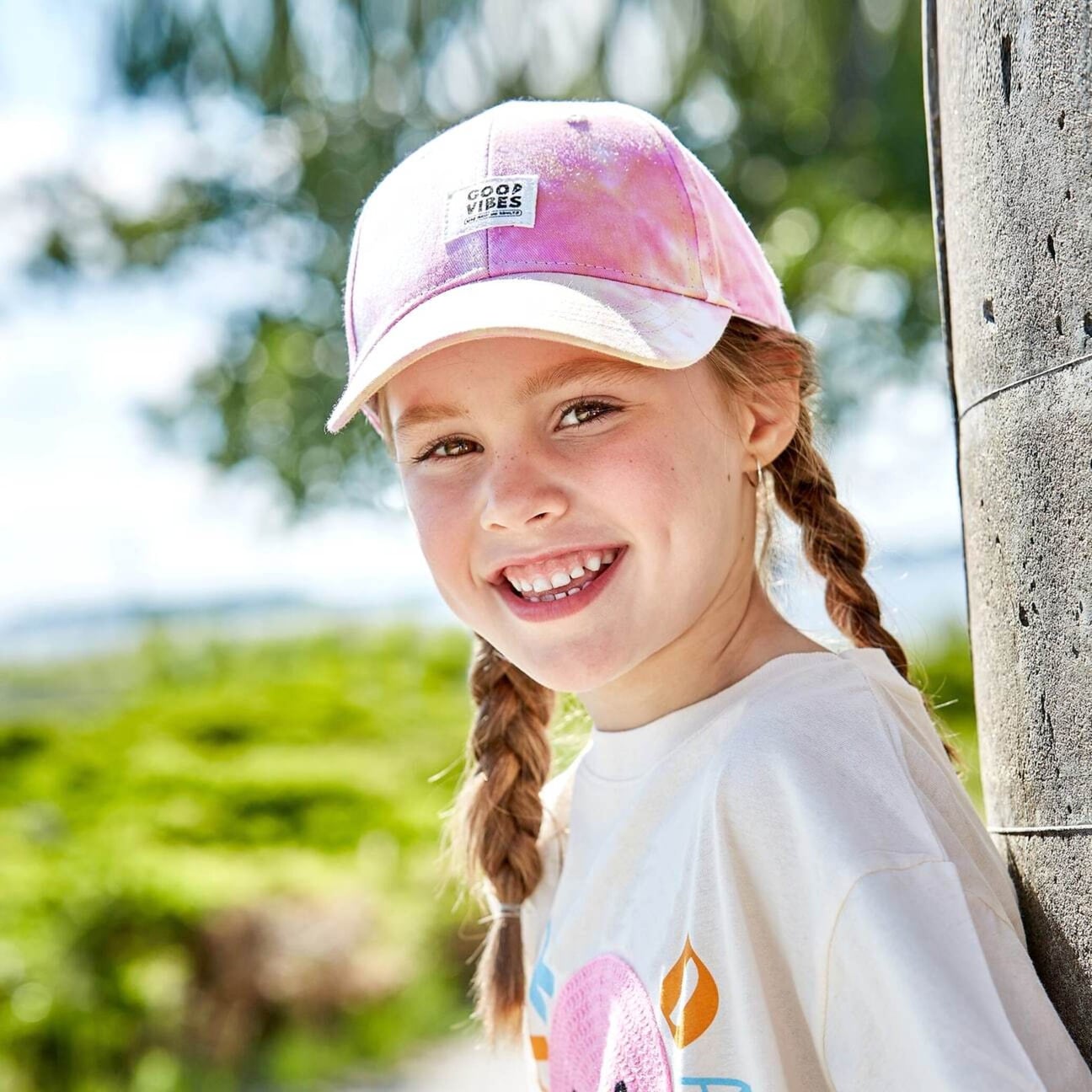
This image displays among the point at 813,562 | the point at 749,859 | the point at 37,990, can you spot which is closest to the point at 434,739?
the point at 37,990

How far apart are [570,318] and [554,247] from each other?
0.30 ft

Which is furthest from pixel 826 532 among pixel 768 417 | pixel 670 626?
pixel 670 626

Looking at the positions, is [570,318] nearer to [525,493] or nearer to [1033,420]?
[525,493]

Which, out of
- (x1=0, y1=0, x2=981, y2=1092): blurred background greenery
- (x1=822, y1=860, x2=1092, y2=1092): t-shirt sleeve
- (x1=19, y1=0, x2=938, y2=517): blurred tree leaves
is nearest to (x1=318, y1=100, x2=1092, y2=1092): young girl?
(x1=822, y1=860, x2=1092, y2=1092): t-shirt sleeve

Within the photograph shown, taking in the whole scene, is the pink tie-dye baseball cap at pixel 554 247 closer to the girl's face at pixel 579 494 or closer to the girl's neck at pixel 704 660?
the girl's face at pixel 579 494

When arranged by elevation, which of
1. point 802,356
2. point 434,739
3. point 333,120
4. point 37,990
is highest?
point 333,120

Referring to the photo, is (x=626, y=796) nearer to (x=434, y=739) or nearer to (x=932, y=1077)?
(x=932, y=1077)

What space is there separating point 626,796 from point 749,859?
0.32 meters

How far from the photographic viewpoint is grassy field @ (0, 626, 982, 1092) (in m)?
4.26

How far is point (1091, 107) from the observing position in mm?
1053

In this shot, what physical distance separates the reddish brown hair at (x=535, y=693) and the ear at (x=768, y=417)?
10 millimetres

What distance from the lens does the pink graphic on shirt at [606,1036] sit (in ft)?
4.12

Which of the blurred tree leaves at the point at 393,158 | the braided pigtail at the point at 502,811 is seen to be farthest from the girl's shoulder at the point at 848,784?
the blurred tree leaves at the point at 393,158

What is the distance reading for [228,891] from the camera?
4594mm
